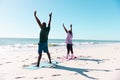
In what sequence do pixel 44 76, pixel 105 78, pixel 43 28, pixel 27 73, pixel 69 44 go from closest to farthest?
pixel 105 78, pixel 44 76, pixel 27 73, pixel 43 28, pixel 69 44

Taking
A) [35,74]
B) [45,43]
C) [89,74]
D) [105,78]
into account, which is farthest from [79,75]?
[45,43]

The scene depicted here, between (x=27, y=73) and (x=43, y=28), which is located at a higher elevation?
(x=43, y=28)

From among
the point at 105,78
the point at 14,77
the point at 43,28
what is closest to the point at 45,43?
the point at 43,28

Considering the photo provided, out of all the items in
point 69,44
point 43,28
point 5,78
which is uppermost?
point 43,28

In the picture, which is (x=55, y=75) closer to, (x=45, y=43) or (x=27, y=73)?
(x=27, y=73)

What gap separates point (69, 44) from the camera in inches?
469

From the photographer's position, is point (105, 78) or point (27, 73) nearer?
point (105, 78)

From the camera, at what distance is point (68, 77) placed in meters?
6.47

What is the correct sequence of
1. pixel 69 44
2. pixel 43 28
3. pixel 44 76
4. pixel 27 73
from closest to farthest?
pixel 44 76 → pixel 27 73 → pixel 43 28 → pixel 69 44

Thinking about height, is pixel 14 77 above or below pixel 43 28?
below

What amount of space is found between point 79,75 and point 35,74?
1.45 meters

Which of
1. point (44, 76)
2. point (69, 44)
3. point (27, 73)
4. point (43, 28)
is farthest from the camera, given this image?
point (69, 44)

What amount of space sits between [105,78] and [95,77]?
323 millimetres

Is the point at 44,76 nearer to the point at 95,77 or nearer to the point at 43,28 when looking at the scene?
the point at 95,77
